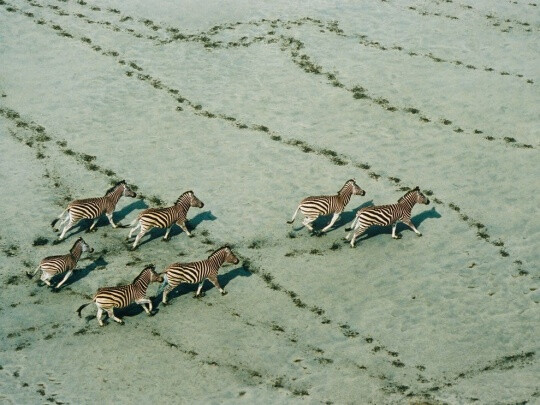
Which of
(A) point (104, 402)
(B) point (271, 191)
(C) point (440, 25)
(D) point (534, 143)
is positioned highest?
(C) point (440, 25)

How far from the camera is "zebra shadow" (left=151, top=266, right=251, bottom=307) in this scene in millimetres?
20811

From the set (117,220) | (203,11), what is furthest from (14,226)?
(203,11)

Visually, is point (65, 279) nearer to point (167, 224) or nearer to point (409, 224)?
point (167, 224)

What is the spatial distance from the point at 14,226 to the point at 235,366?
9728 millimetres

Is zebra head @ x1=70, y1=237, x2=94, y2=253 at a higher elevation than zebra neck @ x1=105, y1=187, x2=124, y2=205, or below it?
below

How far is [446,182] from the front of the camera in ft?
86.6

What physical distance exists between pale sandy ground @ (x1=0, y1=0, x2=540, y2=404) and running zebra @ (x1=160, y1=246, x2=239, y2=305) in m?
0.53

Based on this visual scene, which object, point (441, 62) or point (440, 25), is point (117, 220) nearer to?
point (441, 62)

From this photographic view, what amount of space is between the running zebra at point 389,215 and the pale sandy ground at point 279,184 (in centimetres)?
48

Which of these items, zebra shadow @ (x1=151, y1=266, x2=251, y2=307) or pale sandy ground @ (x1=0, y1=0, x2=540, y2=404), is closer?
pale sandy ground @ (x1=0, y1=0, x2=540, y2=404)

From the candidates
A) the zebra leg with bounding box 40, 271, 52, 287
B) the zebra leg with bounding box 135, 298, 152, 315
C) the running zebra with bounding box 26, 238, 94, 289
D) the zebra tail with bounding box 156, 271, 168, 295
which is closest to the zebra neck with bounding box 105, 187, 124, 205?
the running zebra with bounding box 26, 238, 94, 289

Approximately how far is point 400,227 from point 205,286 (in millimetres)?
6817

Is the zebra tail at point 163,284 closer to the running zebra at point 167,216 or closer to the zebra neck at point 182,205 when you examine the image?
the running zebra at point 167,216

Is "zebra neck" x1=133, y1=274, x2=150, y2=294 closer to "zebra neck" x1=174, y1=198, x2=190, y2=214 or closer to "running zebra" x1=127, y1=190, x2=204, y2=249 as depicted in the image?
"running zebra" x1=127, y1=190, x2=204, y2=249
